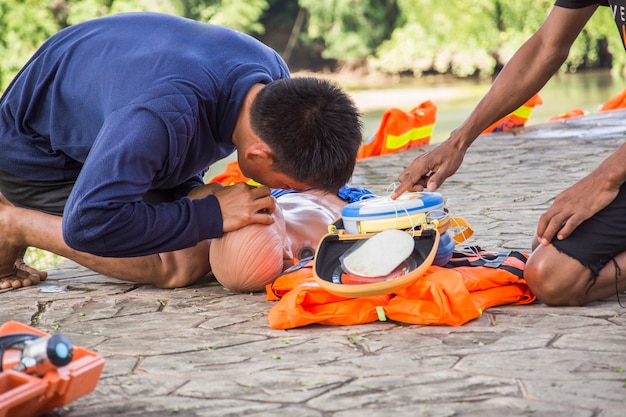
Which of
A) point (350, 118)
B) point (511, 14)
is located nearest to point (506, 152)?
point (350, 118)

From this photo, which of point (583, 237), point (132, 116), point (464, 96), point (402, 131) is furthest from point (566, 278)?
point (464, 96)

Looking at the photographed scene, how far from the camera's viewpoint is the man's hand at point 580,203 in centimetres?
289

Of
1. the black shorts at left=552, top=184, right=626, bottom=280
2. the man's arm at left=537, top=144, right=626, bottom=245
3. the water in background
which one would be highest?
the man's arm at left=537, top=144, right=626, bottom=245

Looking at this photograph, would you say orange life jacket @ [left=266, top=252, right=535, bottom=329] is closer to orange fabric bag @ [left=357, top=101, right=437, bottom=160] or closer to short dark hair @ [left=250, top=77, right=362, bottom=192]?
short dark hair @ [left=250, top=77, right=362, bottom=192]

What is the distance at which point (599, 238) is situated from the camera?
9.62ft

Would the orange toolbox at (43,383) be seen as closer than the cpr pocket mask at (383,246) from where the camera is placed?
Yes

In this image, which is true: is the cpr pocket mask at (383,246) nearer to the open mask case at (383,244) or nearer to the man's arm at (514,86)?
the open mask case at (383,244)

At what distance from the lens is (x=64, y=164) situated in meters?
3.35

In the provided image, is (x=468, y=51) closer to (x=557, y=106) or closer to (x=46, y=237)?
(x=557, y=106)

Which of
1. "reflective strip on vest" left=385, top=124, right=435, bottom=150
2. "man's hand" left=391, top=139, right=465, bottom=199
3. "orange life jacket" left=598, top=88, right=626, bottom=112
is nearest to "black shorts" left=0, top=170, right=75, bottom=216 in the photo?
"man's hand" left=391, top=139, right=465, bottom=199

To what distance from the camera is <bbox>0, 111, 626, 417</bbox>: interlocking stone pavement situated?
2203 mm

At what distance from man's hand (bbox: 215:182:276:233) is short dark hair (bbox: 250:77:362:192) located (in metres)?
0.38

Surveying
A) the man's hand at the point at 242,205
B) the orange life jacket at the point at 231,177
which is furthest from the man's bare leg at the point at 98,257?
the orange life jacket at the point at 231,177

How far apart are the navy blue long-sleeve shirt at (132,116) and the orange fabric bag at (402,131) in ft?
13.4
